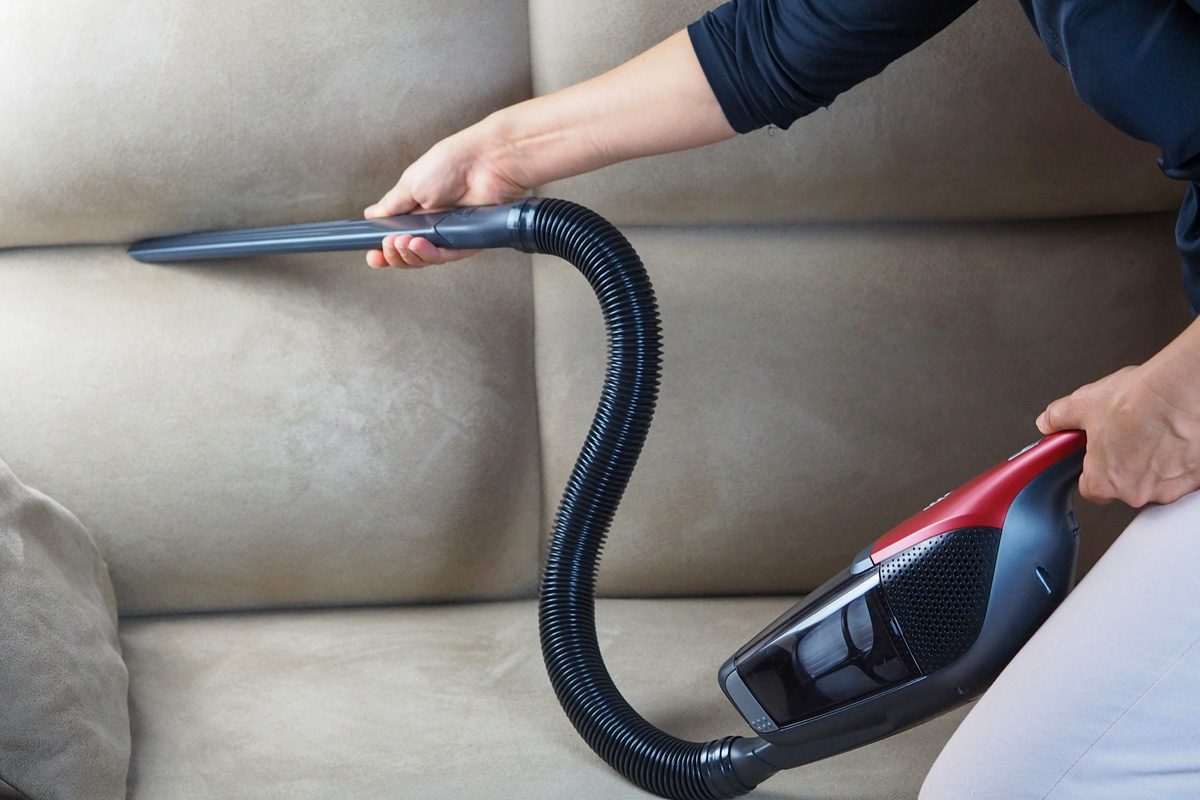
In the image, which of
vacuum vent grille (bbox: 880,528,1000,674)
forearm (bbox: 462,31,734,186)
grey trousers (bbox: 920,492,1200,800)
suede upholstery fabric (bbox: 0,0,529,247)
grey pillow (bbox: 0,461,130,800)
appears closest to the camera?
grey trousers (bbox: 920,492,1200,800)

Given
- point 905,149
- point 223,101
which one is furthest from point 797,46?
point 223,101

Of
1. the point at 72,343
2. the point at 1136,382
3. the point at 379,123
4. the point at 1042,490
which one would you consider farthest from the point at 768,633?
the point at 72,343

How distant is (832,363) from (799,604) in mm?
440

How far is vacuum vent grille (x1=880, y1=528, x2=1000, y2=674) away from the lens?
868 millimetres

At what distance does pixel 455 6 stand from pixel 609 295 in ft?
1.34

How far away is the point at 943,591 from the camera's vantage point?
34.5 inches

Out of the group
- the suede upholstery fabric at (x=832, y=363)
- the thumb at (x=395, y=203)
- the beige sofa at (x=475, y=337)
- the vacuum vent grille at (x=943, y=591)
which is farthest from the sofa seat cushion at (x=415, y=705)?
the thumb at (x=395, y=203)

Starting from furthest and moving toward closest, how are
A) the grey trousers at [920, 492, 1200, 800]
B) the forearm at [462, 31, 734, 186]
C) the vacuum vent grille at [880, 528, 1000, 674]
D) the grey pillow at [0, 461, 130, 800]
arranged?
the forearm at [462, 31, 734, 186] → the grey pillow at [0, 461, 130, 800] → the vacuum vent grille at [880, 528, 1000, 674] → the grey trousers at [920, 492, 1200, 800]

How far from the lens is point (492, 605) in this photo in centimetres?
142

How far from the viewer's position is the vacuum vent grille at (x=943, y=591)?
2.85 feet

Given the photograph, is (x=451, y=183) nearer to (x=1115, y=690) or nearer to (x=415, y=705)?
(x=415, y=705)

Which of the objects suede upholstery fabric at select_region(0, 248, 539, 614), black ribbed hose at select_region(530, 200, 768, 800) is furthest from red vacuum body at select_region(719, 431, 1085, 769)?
suede upholstery fabric at select_region(0, 248, 539, 614)

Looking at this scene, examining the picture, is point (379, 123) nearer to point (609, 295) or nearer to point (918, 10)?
point (609, 295)

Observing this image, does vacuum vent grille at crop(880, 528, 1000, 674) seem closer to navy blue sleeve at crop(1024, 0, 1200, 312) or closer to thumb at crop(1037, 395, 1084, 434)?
thumb at crop(1037, 395, 1084, 434)
